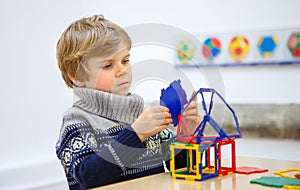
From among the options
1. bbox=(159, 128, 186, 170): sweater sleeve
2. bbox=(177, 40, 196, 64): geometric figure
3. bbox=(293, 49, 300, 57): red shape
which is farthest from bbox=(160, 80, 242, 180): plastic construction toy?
bbox=(177, 40, 196, 64): geometric figure

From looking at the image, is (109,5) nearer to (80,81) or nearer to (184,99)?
(80,81)

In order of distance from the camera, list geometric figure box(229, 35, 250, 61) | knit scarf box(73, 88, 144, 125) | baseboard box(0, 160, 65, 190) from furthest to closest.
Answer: geometric figure box(229, 35, 250, 61)
baseboard box(0, 160, 65, 190)
knit scarf box(73, 88, 144, 125)

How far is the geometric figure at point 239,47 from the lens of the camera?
1.74 m

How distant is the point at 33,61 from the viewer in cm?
176

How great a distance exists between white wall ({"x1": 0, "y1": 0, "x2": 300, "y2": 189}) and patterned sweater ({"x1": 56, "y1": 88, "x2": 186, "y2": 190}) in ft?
2.19

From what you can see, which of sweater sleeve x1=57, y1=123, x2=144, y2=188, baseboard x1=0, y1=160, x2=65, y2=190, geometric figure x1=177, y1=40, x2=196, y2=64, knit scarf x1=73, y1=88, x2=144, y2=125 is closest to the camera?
sweater sleeve x1=57, y1=123, x2=144, y2=188

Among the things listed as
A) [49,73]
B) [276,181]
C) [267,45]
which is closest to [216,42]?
[267,45]

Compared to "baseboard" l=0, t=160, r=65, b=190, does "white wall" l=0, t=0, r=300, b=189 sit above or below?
above

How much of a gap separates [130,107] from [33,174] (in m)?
0.80

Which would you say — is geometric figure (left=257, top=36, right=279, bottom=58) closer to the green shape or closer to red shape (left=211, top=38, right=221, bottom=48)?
red shape (left=211, top=38, right=221, bottom=48)

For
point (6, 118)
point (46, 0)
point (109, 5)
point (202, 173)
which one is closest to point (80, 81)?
point (202, 173)

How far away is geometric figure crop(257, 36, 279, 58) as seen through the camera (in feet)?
5.53

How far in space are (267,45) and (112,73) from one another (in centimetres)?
80

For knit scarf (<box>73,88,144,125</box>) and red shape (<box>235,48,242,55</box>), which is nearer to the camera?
knit scarf (<box>73,88,144,125</box>)
